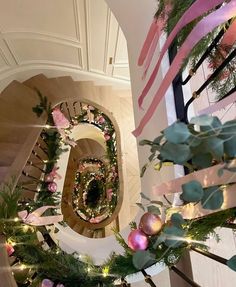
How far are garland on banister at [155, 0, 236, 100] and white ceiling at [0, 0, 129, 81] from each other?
138 inches

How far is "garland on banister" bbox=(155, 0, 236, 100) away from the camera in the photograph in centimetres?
96

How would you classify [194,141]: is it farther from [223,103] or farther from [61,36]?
[61,36]

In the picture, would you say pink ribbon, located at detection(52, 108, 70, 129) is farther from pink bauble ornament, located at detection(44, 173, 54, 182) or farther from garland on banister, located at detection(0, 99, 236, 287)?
garland on banister, located at detection(0, 99, 236, 287)

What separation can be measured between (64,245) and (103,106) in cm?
357

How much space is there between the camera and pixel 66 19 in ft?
14.6

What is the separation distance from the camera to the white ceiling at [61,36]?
4211mm

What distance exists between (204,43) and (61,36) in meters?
4.15

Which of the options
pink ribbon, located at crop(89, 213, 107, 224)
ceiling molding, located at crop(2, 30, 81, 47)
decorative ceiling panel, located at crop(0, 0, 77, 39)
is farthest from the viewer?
pink ribbon, located at crop(89, 213, 107, 224)

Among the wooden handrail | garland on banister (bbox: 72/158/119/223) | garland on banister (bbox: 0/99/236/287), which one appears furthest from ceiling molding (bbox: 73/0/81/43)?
the wooden handrail

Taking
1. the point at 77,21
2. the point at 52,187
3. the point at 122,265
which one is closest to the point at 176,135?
the point at 122,265

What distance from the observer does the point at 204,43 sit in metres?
0.97

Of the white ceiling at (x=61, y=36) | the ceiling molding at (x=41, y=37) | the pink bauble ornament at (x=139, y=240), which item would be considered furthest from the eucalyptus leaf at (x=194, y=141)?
the ceiling molding at (x=41, y=37)

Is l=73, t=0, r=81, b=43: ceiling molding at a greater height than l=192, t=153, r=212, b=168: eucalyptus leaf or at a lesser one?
greater

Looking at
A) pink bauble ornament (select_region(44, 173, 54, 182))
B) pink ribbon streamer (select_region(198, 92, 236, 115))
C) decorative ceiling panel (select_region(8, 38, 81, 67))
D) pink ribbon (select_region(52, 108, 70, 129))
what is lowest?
pink ribbon streamer (select_region(198, 92, 236, 115))
